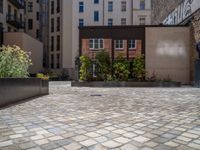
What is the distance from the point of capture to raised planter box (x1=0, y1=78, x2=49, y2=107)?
9.13 meters

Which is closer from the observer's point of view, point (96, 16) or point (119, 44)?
point (119, 44)

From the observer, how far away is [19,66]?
11391 mm

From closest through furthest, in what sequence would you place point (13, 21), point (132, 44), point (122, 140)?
point (122, 140)
point (132, 44)
point (13, 21)

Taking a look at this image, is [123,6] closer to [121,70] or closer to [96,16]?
[96,16]

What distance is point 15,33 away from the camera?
112 feet

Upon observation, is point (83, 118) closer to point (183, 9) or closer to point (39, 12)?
point (183, 9)

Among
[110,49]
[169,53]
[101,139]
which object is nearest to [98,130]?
[101,139]

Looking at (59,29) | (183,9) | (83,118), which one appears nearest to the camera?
(83,118)

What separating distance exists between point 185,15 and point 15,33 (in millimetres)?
20661

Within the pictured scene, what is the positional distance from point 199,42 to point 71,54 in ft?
93.5

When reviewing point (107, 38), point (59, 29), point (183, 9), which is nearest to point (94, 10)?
point (59, 29)

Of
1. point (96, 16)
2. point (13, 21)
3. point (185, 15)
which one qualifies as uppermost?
point (96, 16)

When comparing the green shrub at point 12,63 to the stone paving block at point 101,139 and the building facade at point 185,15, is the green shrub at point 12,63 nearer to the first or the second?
the stone paving block at point 101,139

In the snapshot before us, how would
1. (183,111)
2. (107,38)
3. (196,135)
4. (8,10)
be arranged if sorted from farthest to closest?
1. (8,10)
2. (107,38)
3. (183,111)
4. (196,135)
